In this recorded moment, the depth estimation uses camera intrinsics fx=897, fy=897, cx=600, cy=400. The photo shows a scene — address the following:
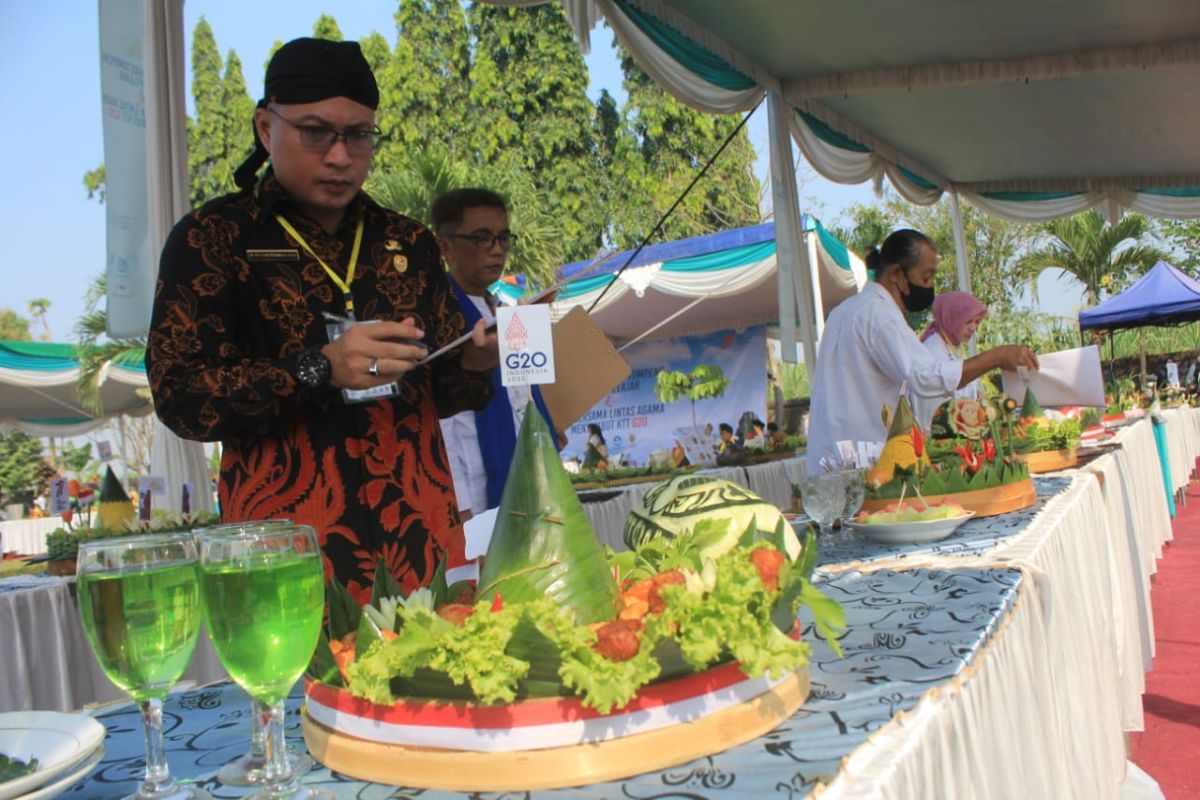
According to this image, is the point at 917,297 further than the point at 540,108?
No

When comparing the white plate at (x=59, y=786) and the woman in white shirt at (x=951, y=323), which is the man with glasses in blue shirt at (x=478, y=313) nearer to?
the white plate at (x=59, y=786)

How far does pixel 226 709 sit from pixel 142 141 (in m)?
2.69

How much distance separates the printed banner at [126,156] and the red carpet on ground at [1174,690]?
12.2ft

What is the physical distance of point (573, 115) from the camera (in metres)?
24.9

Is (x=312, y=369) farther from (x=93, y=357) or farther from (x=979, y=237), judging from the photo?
(x=979, y=237)

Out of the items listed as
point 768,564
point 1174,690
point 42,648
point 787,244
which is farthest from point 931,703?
point 787,244

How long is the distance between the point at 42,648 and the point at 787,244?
16.6 ft

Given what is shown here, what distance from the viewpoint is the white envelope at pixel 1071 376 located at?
3.28 m

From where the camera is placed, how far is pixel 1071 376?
331 centimetres

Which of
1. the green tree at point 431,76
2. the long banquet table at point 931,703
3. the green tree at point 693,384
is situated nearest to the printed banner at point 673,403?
the green tree at point 693,384

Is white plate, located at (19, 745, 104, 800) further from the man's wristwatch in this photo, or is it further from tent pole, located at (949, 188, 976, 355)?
tent pole, located at (949, 188, 976, 355)

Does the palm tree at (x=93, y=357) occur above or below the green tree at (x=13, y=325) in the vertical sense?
below

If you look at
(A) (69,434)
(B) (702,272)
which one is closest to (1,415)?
(A) (69,434)

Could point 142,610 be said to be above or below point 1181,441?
above
